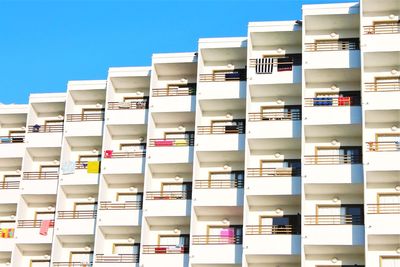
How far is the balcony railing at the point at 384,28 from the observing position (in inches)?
2149

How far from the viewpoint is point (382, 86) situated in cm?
5403

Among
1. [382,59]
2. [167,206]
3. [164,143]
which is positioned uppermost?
[382,59]

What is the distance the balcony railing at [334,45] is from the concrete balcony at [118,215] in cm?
1506

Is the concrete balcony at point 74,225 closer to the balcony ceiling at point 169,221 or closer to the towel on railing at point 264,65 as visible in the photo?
the balcony ceiling at point 169,221

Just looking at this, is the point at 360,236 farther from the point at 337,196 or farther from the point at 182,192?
the point at 182,192

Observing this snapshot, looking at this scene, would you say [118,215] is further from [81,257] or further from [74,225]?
[81,257]

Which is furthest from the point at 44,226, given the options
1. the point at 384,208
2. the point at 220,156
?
the point at 384,208

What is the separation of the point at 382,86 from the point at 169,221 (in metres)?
15.7

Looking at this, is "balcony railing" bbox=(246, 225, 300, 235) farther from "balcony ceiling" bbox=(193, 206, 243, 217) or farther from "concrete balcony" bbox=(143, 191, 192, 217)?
"concrete balcony" bbox=(143, 191, 192, 217)

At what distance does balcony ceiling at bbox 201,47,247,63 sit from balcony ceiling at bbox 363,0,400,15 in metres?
8.27

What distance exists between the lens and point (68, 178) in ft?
190

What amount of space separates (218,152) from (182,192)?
3663 millimetres

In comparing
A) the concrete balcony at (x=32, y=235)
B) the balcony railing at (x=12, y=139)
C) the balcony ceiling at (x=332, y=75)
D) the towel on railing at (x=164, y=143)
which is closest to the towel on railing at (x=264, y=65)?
the balcony ceiling at (x=332, y=75)

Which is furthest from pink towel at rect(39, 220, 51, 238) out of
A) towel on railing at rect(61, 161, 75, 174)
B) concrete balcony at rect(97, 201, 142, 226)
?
concrete balcony at rect(97, 201, 142, 226)
